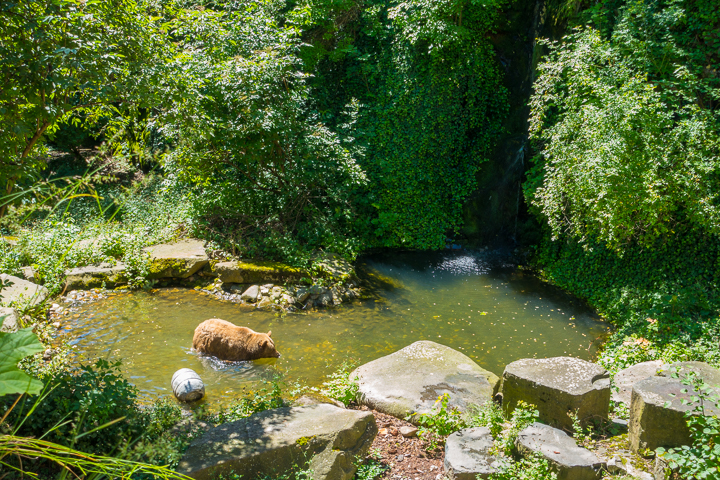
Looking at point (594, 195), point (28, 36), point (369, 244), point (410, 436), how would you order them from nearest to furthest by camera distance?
point (28, 36) → point (410, 436) → point (594, 195) → point (369, 244)

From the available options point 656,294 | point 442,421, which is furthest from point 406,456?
point 656,294

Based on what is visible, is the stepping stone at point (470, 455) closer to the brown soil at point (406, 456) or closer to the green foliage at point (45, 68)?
the brown soil at point (406, 456)

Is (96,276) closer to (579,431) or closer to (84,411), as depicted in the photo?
(84,411)

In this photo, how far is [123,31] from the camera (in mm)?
4648

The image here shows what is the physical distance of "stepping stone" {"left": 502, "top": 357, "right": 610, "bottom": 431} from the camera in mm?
3969

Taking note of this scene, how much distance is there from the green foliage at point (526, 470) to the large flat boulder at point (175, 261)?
23.0ft

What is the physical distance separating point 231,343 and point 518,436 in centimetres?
403

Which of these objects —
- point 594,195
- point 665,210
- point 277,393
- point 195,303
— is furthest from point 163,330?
point 665,210

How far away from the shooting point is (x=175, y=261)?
28.6 ft

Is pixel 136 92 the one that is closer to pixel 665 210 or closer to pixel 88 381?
pixel 88 381

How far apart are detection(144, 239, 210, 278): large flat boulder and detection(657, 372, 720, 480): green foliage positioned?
25.7 ft

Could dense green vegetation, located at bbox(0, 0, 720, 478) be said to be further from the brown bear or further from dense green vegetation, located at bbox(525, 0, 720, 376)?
the brown bear

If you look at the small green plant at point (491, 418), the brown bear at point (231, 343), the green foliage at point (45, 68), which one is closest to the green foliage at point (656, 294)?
the small green plant at point (491, 418)

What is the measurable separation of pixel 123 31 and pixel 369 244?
772cm
